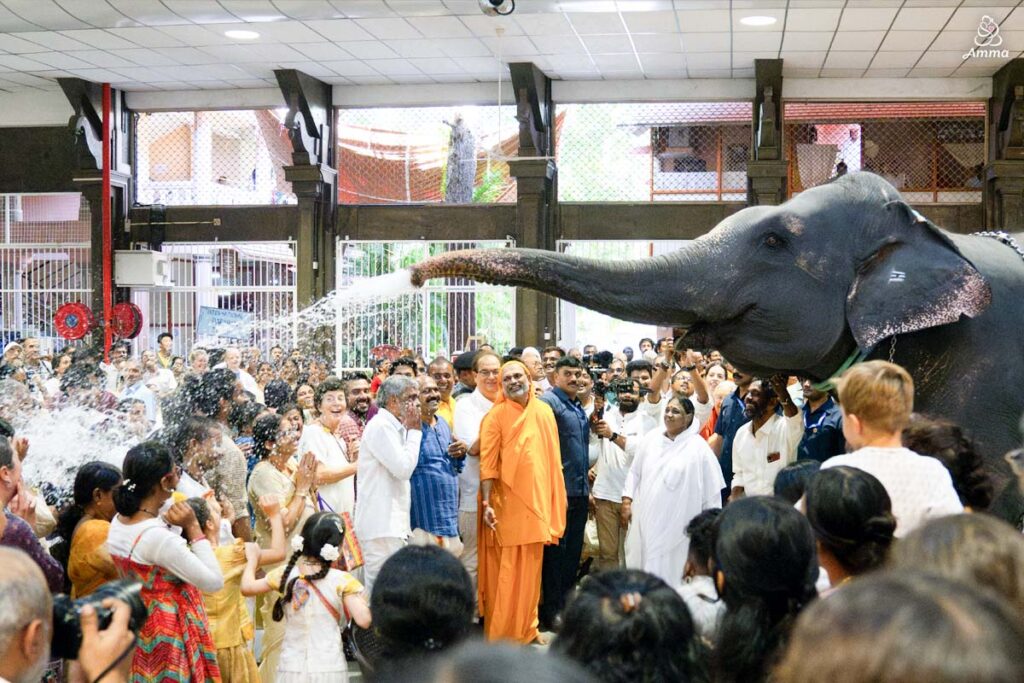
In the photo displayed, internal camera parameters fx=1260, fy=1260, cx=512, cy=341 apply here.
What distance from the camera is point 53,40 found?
40.6 ft

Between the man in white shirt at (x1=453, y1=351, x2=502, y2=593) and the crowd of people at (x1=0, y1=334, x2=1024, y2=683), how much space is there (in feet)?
0.06

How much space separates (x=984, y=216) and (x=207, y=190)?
8.68 meters

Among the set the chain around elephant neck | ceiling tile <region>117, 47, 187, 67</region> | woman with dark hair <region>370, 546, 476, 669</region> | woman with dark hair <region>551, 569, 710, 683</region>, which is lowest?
woman with dark hair <region>370, 546, 476, 669</region>

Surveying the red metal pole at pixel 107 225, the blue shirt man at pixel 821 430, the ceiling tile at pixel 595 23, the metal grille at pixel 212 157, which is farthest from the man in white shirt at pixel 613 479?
the red metal pole at pixel 107 225

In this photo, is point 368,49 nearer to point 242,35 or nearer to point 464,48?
point 464,48

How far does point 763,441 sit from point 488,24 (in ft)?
21.5

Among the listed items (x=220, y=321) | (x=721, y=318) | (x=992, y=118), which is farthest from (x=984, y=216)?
(x=721, y=318)

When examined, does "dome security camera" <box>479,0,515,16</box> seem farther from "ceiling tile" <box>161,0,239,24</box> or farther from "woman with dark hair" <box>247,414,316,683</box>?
"woman with dark hair" <box>247,414,316,683</box>

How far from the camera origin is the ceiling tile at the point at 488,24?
37.4 ft

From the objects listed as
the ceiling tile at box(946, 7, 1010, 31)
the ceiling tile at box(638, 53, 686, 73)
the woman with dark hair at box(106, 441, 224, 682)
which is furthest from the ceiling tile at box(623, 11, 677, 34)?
the woman with dark hair at box(106, 441, 224, 682)

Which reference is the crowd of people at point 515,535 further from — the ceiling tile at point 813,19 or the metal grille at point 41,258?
the metal grille at point 41,258

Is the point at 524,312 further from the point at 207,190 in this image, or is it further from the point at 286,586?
the point at 286,586

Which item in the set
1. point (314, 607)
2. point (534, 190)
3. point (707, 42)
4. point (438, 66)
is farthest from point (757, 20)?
point (314, 607)

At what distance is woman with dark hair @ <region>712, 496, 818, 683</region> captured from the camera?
7.98 ft
